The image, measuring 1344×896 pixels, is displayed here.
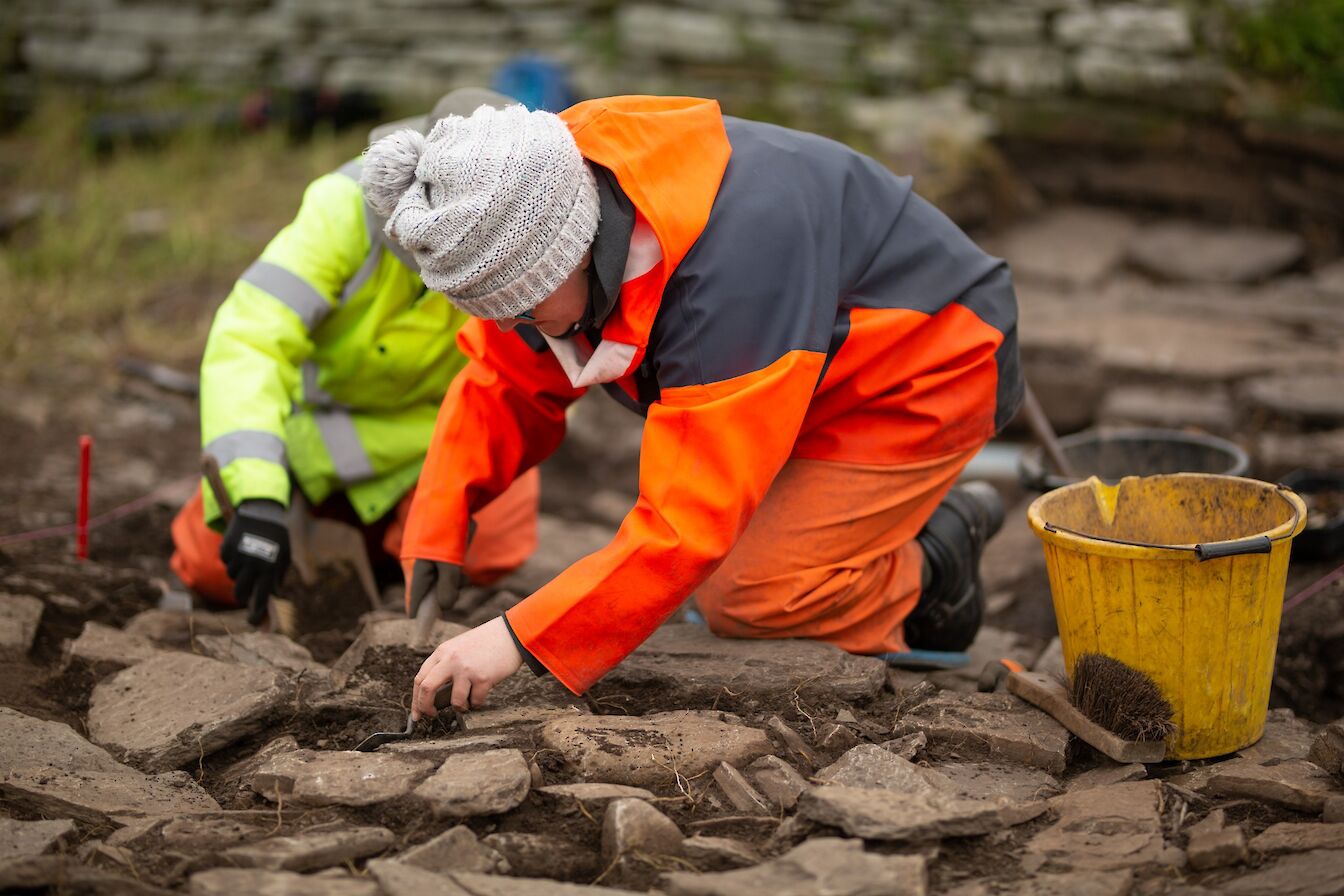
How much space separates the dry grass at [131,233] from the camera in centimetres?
528

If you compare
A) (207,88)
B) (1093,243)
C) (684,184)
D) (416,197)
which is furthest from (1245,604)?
(207,88)

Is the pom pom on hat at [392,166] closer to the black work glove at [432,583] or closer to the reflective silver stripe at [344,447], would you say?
the black work glove at [432,583]

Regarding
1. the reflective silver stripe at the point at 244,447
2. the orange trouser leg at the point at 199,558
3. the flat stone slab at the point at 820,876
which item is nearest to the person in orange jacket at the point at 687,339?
the reflective silver stripe at the point at 244,447

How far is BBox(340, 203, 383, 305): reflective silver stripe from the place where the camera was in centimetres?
315

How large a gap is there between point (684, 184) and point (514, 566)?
1.61m

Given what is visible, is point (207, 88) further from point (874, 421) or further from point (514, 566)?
point (874, 421)

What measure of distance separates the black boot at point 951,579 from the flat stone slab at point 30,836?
1.78 m

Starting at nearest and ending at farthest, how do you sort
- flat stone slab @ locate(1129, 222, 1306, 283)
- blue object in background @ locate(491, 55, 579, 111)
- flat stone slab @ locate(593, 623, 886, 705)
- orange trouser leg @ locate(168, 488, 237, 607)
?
1. flat stone slab @ locate(593, 623, 886, 705)
2. orange trouser leg @ locate(168, 488, 237, 607)
3. blue object in background @ locate(491, 55, 579, 111)
4. flat stone slab @ locate(1129, 222, 1306, 283)

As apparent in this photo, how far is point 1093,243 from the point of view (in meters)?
6.25

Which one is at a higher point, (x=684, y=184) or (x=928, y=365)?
(x=684, y=184)

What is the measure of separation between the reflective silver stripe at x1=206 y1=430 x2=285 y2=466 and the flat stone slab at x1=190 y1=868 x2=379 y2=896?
1.16m

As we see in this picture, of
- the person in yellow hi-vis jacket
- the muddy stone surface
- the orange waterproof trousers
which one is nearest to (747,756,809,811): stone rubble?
the muddy stone surface

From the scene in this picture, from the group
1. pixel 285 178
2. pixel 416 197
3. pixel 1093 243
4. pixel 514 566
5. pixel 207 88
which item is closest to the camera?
pixel 416 197

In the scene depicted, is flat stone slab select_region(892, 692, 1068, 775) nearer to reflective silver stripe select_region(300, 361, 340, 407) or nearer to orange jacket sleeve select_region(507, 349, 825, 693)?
orange jacket sleeve select_region(507, 349, 825, 693)
